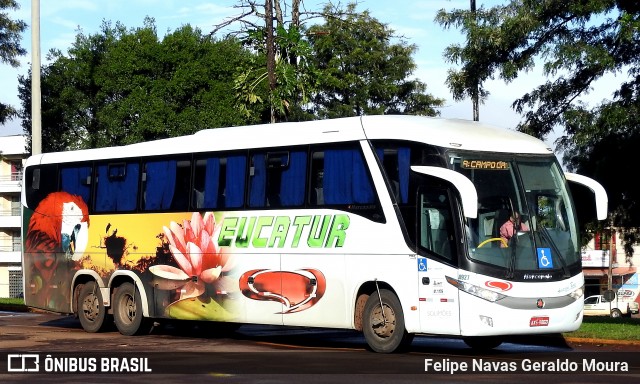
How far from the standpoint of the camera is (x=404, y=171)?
18.2m

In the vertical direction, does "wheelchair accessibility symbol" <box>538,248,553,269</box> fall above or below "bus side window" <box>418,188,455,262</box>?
below

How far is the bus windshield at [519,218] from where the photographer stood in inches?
688

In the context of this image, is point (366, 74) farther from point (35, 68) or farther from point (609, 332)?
point (609, 332)

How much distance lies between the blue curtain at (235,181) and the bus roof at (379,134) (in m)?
0.26

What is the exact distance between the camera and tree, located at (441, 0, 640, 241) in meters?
28.7

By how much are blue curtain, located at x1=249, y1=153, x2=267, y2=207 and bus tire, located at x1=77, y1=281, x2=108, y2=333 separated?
478 centimetres

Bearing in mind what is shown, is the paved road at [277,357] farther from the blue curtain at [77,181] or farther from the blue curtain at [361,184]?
the blue curtain at [77,181]

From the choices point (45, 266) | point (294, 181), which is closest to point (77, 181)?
point (45, 266)

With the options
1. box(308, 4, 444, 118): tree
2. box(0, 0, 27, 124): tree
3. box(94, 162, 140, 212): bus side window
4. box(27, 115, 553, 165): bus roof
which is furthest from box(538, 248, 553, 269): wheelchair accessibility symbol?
box(308, 4, 444, 118): tree

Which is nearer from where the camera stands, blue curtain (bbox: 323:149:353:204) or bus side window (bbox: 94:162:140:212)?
blue curtain (bbox: 323:149:353:204)

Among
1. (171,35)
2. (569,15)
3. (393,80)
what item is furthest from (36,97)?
(393,80)

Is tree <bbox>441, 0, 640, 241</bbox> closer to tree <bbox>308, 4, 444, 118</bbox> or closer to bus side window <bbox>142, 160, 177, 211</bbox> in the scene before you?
bus side window <bbox>142, 160, 177, 211</bbox>

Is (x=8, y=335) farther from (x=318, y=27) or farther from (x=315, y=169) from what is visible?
(x=318, y=27)

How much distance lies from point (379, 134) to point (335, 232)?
1740 mm
